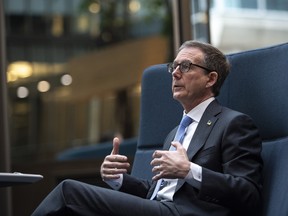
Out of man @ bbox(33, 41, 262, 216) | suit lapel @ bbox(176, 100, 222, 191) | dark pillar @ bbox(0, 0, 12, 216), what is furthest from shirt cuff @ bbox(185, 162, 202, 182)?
dark pillar @ bbox(0, 0, 12, 216)

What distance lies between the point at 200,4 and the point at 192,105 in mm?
2661

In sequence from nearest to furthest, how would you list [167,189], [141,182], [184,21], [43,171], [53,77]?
1. [167,189]
2. [141,182]
3. [184,21]
4. [43,171]
5. [53,77]

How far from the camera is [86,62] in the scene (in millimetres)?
8617

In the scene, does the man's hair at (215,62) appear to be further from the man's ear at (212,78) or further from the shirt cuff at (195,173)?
the shirt cuff at (195,173)

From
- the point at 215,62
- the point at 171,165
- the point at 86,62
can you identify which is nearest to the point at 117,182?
the point at 171,165

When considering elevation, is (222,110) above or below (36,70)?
above

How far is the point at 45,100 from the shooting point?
9203mm

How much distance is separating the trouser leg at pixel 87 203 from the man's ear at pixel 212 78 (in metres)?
0.54

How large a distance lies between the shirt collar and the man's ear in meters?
0.06

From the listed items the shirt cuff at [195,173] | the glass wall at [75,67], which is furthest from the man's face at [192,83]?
the glass wall at [75,67]

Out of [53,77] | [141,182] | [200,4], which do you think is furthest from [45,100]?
[141,182]

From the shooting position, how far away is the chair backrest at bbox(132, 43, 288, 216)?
2.36 meters

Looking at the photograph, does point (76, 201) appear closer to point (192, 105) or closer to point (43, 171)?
point (192, 105)

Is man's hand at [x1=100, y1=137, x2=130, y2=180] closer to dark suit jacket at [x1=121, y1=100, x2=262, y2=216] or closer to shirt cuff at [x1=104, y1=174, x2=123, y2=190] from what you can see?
shirt cuff at [x1=104, y1=174, x2=123, y2=190]
